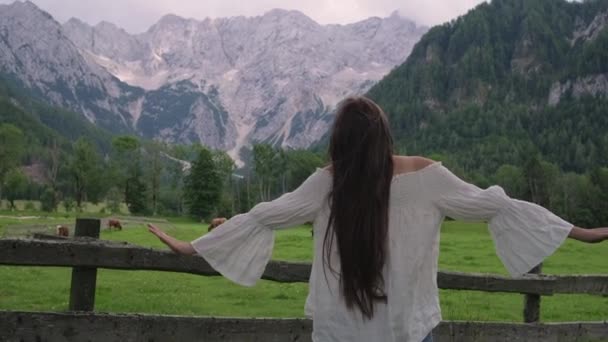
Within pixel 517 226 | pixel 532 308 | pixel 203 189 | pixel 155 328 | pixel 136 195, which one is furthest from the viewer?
pixel 136 195

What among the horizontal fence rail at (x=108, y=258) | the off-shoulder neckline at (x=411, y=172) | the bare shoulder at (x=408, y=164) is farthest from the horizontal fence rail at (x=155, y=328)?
the bare shoulder at (x=408, y=164)

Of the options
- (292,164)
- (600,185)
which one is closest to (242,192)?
(292,164)

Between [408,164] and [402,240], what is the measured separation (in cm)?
46

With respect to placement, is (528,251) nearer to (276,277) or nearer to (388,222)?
(388,222)

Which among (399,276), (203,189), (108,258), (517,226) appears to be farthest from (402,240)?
(203,189)

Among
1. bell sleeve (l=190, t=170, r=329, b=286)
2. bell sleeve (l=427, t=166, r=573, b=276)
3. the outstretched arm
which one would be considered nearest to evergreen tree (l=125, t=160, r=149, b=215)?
bell sleeve (l=190, t=170, r=329, b=286)

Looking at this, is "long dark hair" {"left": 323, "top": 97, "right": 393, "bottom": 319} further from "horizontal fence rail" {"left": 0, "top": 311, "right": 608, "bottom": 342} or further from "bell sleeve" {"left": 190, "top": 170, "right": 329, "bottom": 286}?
"horizontal fence rail" {"left": 0, "top": 311, "right": 608, "bottom": 342}

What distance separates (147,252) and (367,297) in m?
2.84

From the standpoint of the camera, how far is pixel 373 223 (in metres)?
3.55

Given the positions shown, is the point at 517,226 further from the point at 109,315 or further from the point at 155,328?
the point at 109,315

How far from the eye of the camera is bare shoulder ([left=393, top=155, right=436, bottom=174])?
12.3 feet

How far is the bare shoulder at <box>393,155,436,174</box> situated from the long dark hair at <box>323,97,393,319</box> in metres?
0.08

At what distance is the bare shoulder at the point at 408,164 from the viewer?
3.74 m

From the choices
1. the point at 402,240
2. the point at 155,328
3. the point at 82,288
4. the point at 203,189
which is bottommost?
the point at 155,328
